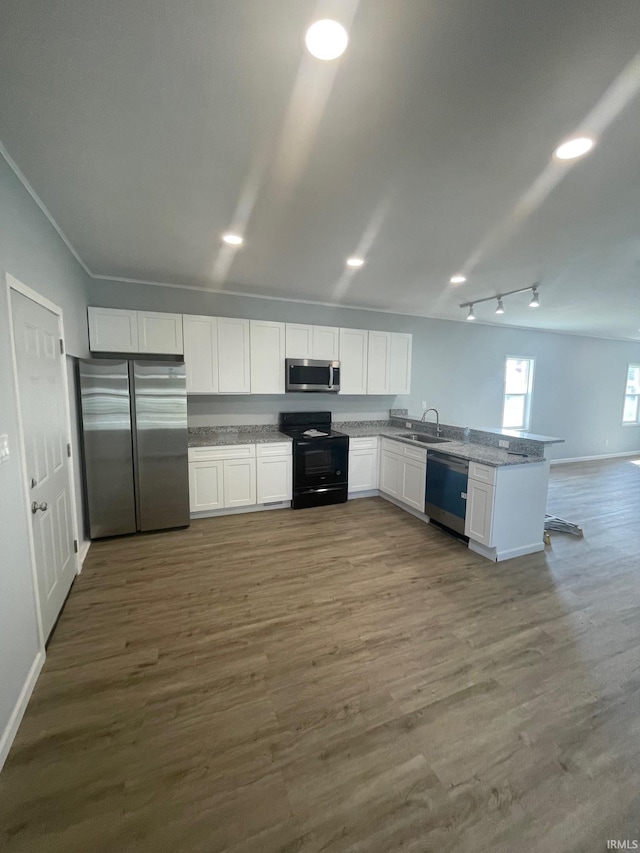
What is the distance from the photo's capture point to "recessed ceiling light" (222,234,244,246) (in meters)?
2.63

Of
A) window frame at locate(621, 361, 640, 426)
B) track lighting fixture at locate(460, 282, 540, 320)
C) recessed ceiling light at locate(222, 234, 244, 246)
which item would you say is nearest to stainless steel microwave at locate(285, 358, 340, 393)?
recessed ceiling light at locate(222, 234, 244, 246)

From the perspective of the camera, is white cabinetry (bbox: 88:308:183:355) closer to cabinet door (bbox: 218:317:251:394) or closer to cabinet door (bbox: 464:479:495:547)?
cabinet door (bbox: 218:317:251:394)

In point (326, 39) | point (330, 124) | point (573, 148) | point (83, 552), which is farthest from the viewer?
point (83, 552)

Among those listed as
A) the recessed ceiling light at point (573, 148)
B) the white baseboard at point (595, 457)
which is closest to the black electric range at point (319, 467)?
the recessed ceiling light at point (573, 148)

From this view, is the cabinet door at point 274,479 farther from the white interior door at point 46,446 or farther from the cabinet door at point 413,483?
the white interior door at point 46,446

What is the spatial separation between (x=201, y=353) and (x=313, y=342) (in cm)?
143

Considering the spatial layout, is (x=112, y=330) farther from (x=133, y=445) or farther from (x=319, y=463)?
(x=319, y=463)

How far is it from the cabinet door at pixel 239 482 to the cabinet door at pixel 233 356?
893mm

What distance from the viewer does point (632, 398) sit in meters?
7.96

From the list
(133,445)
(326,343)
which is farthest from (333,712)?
(326,343)

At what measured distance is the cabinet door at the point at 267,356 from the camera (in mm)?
4160

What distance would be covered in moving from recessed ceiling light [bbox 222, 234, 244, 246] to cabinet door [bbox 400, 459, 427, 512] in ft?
9.57

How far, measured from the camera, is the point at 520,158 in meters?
1.65

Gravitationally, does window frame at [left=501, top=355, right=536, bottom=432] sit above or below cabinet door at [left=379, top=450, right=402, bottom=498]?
above
